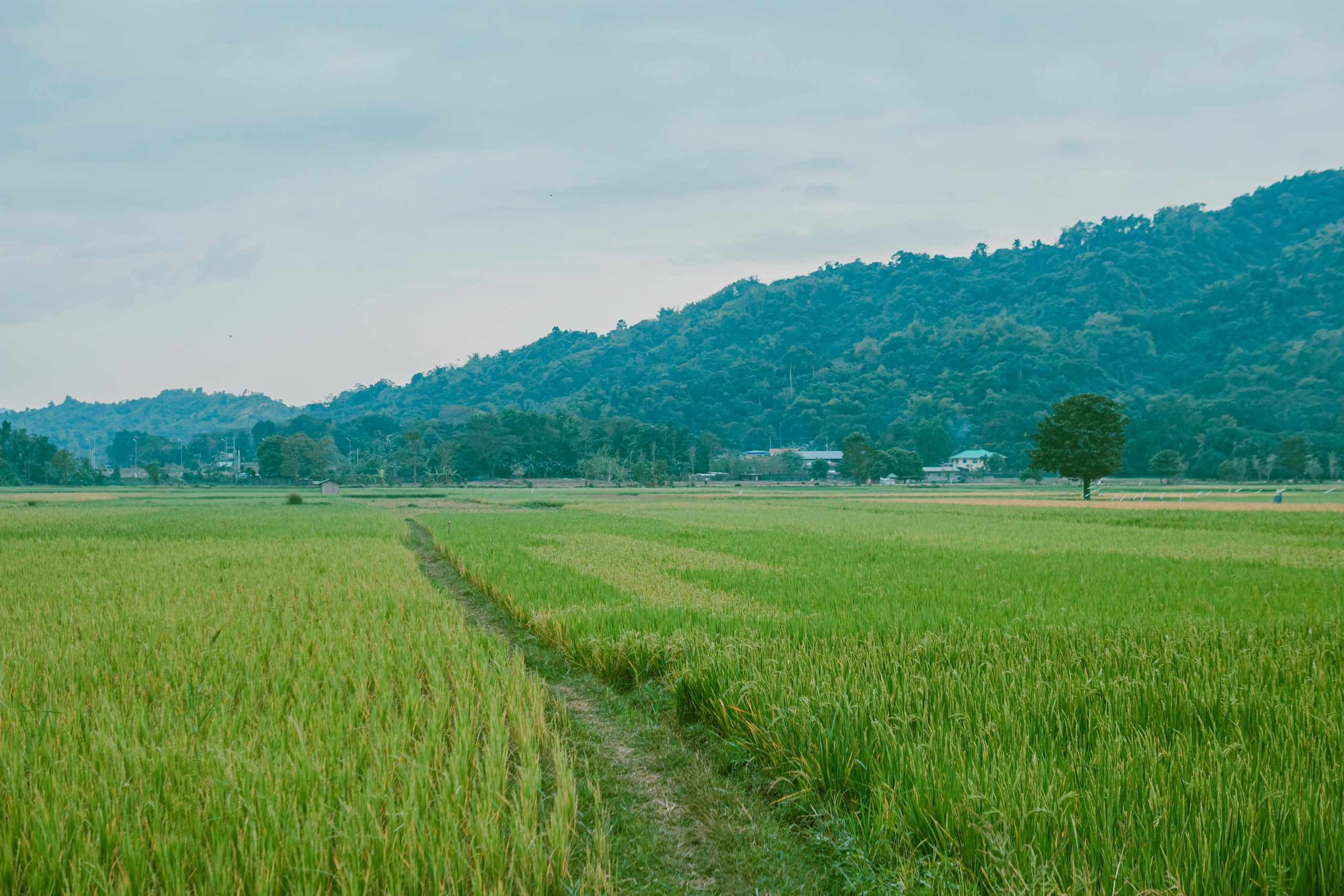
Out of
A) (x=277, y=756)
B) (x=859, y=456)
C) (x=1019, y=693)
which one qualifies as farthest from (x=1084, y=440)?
(x=277, y=756)

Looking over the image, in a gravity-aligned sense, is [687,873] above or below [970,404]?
below

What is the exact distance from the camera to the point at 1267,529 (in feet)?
71.4

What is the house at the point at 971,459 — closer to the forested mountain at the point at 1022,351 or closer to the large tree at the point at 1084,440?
the forested mountain at the point at 1022,351

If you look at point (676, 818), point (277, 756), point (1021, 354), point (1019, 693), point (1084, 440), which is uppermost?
point (1021, 354)

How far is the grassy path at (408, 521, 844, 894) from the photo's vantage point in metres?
3.57

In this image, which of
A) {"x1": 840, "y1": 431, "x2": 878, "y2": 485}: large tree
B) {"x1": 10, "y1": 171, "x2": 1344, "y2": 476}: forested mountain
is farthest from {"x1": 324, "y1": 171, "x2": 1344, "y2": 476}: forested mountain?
{"x1": 840, "y1": 431, "x2": 878, "y2": 485}: large tree

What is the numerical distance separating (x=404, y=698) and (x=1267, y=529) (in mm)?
24781

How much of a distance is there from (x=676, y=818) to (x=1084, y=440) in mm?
49942

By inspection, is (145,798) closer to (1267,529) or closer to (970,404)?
(1267,529)

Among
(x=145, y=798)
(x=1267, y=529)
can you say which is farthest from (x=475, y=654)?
(x=1267, y=529)

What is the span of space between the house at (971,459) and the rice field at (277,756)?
388ft

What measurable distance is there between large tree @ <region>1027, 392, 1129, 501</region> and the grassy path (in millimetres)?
47215

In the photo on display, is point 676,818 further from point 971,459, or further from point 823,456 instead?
point 823,456

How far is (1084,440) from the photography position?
156 feet
